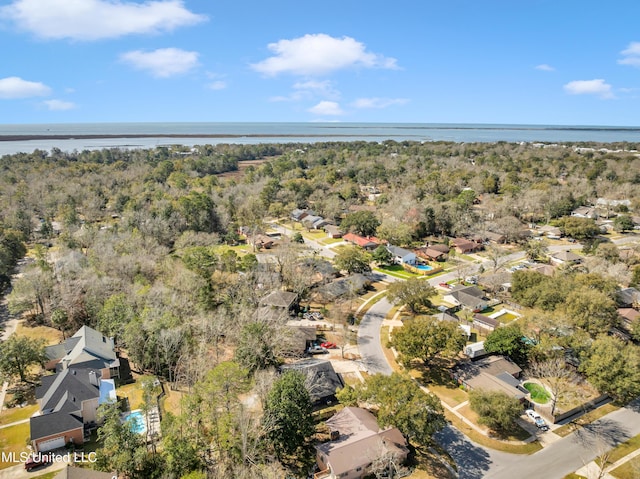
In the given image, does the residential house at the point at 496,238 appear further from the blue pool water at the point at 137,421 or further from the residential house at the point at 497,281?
the blue pool water at the point at 137,421

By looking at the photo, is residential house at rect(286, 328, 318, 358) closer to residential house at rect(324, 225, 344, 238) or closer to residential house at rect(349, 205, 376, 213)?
residential house at rect(324, 225, 344, 238)

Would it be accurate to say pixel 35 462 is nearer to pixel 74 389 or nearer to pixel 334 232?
pixel 74 389

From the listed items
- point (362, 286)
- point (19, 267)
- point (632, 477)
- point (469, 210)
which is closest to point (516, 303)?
point (362, 286)

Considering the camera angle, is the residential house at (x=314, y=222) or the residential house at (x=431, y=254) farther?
the residential house at (x=314, y=222)

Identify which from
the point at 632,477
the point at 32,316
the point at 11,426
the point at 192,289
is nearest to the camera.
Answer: the point at 632,477

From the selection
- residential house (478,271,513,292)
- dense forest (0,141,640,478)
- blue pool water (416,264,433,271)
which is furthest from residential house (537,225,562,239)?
blue pool water (416,264,433,271)

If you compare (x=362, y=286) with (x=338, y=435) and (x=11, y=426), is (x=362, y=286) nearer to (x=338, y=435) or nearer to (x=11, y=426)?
(x=338, y=435)

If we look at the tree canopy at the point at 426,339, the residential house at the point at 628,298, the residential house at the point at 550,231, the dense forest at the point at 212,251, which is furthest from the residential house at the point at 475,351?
the residential house at the point at 550,231
